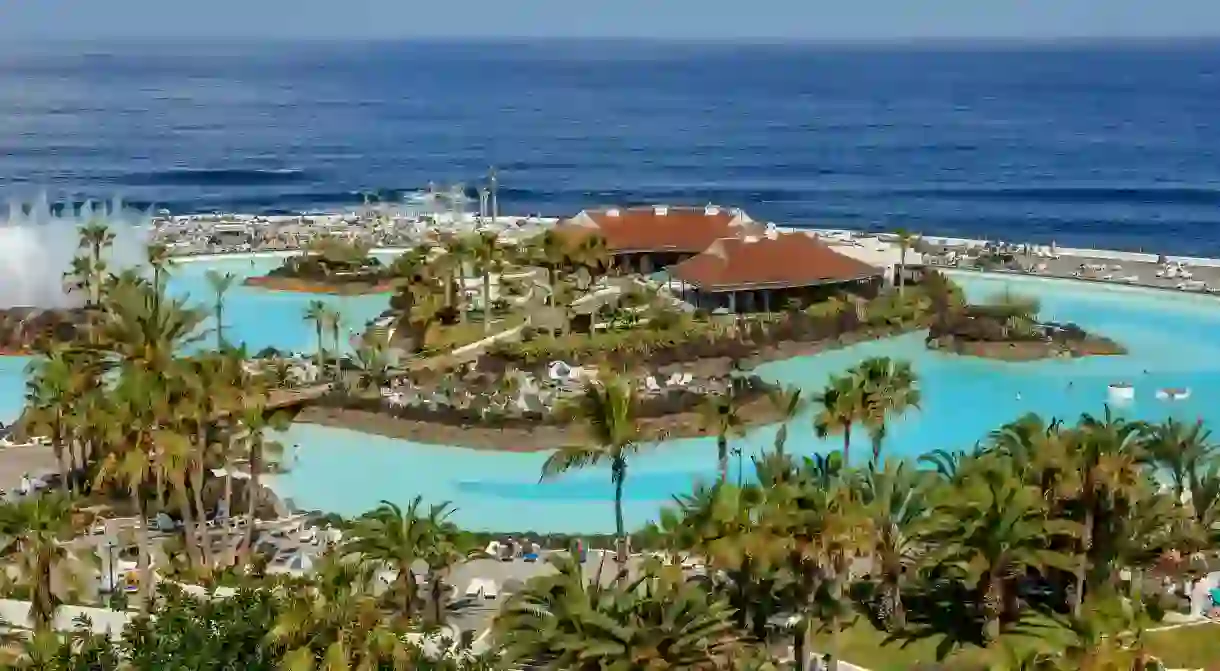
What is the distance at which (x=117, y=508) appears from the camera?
28625mm

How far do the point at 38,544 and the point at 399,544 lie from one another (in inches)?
191

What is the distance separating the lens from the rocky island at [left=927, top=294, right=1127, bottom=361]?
41625 millimetres

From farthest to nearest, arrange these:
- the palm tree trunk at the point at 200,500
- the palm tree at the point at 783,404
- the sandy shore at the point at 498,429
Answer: the sandy shore at the point at 498,429 < the palm tree at the point at 783,404 < the palm tree trunk at the point at 200,500

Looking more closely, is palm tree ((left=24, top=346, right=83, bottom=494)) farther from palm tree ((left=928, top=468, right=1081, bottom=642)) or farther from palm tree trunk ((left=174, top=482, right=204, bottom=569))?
palm tree ((left=928, top=468, right=1081, bottom=642))

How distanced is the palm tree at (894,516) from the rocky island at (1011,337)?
801 inches

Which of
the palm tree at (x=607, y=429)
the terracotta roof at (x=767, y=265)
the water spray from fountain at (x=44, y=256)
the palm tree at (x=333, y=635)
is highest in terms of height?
the palm tree at (x=607, y=429)

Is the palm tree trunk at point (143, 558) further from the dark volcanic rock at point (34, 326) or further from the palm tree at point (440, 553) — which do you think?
the dark volcanic rock at point (34, 326)

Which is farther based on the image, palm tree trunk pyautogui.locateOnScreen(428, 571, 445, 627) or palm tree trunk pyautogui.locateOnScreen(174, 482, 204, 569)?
palm tree trunk pyautogui.locateOnScreen(174, 482, 204, 569)

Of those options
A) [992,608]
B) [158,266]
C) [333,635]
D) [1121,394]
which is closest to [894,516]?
[992,608]

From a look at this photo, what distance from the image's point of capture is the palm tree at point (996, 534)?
19812 mm

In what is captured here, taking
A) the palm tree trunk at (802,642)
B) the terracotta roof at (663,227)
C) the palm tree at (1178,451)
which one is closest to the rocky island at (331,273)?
the terracotta roof at (663,227)

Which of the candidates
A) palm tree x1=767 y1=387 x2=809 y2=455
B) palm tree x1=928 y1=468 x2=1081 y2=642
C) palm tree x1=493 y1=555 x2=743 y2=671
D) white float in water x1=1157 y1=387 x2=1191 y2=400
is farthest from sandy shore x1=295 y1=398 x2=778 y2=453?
palm tree x1=493 y1=555 x2=743 y2=671

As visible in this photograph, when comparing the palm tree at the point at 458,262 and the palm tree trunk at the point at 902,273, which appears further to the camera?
the palm tree trunk at the point at 902,273

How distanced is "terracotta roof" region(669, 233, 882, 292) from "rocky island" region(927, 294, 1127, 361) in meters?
3.98
